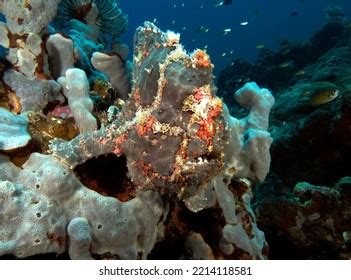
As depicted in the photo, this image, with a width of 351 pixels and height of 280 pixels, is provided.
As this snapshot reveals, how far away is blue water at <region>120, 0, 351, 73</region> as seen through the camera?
293 ft

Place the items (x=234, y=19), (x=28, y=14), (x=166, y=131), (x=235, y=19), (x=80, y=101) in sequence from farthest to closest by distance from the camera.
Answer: (x=234, y=19) < (x=235, y=19) < (x=28, y=14) < (x=80, y=101) < (x=166, y=131)

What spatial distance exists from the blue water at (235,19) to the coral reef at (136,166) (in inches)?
3155

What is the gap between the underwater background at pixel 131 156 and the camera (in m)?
2.60

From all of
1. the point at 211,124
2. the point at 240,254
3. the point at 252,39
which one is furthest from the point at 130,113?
the point at 252,39

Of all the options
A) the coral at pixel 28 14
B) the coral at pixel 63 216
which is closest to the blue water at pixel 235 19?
the coral at pixel 28 14

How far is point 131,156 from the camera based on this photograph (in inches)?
114

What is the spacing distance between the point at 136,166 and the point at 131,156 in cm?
9

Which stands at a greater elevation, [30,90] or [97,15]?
[97,15]

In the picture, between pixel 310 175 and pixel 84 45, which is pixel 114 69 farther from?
pixel 310 175

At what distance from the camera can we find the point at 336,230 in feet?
17.3

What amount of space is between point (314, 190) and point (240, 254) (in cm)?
221

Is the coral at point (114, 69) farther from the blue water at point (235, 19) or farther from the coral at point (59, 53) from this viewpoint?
the blue water at point (235, 19)

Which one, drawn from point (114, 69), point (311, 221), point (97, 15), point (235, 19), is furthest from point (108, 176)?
point (235, 19)
